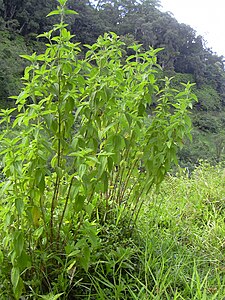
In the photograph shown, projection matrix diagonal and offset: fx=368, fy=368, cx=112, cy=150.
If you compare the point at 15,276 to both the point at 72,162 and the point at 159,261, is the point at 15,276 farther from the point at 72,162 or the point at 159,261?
the point at 159,261

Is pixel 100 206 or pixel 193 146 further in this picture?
pixel 193 146

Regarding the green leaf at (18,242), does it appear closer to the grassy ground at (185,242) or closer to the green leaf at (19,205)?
the green leaf at (19,205)

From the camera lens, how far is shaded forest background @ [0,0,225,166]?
1339cm

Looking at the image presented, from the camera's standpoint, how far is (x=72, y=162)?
1.26 m

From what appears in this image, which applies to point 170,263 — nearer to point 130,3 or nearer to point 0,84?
point 0,84

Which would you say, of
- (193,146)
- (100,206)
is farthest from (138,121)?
(193,146)

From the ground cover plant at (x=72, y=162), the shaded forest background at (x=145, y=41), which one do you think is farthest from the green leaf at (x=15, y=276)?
the shaded forest background at (x=145, y=41)

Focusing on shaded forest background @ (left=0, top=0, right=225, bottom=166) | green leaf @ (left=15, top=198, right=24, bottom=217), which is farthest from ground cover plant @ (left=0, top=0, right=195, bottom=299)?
shaded forest background @ (left=0, top=0, right=225, bottom=166)

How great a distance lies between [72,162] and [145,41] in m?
18.8

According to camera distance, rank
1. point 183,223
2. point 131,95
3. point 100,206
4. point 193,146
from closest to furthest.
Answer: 1. point 131,95
2. point 100,206
3. point 183,223
4. point 193,146

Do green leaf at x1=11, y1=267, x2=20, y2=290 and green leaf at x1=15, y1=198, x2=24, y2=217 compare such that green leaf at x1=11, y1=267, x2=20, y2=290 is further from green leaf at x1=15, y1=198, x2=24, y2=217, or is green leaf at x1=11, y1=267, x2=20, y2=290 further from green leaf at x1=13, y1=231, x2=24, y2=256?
green leaf at x1=15, y1=198, x2=24, y2=217

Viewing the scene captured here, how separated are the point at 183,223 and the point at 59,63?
124cm

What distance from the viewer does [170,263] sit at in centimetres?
154

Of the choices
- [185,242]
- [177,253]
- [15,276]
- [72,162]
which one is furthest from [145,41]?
[15,276]
